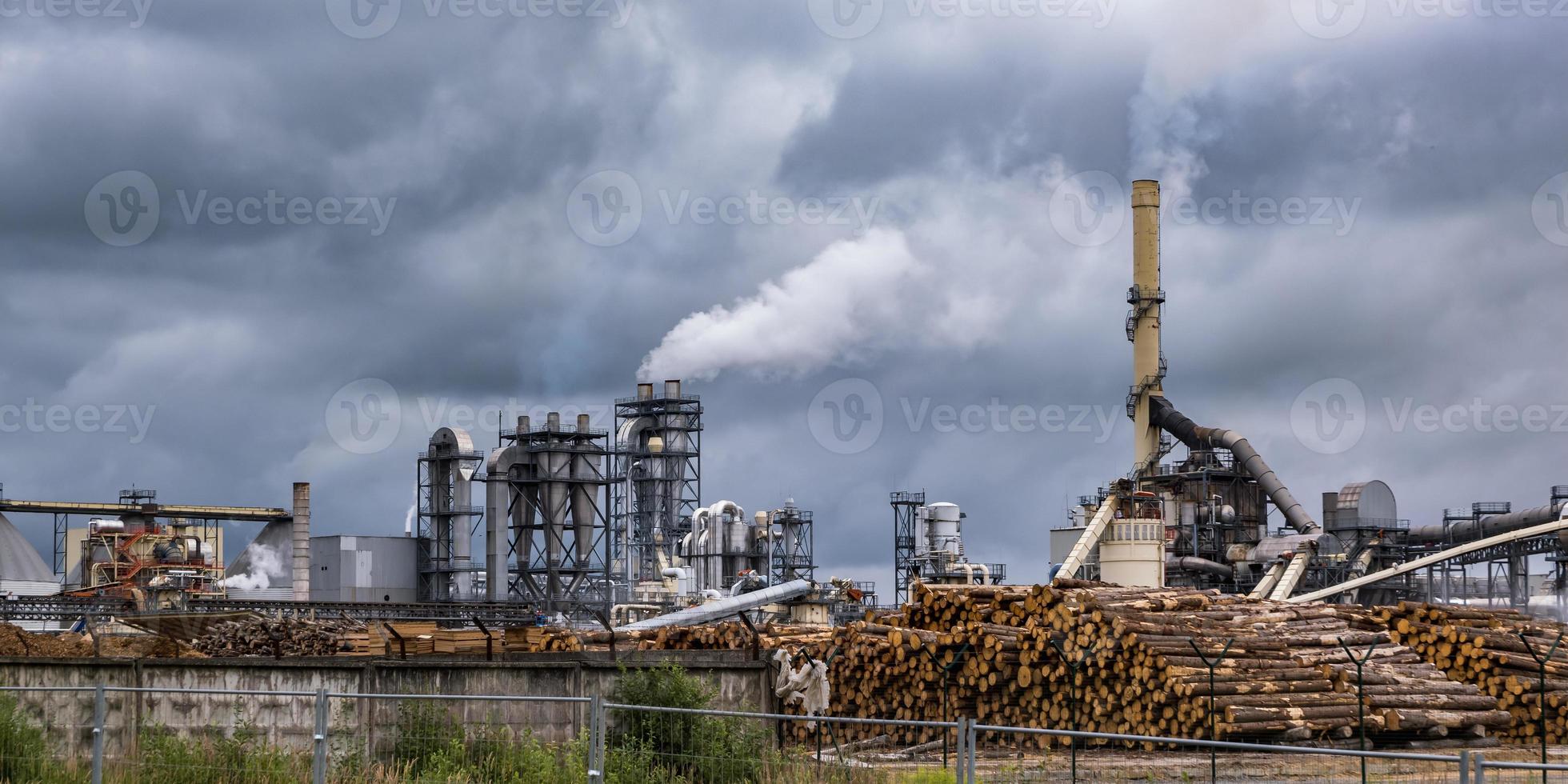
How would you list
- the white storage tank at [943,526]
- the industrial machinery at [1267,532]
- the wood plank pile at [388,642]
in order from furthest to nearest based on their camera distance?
the white storage tank at [943,526] < the industrial machinery at [1267,532] < the wood plank pile at [388,642]

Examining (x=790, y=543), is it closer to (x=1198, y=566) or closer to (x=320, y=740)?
(x=1198, y=566)

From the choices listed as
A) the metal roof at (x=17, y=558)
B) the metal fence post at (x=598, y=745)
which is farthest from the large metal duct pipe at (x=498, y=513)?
the metal fence post at (x=598, y=745)

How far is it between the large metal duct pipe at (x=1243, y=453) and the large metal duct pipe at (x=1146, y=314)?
66.1 inches

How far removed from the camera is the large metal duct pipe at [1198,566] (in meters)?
65.7

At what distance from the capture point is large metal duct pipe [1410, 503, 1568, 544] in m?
61.2

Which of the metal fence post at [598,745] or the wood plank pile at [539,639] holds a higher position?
the metal fence post at [598,745]

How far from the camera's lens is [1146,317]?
7500cm

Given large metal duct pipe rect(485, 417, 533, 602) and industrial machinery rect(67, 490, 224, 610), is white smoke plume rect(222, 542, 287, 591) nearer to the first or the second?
industrial machinery rect(67, 490, 224, 610)

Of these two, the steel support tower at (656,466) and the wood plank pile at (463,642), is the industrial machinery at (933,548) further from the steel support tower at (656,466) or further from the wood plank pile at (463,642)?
the wood plank pile at (463,642)

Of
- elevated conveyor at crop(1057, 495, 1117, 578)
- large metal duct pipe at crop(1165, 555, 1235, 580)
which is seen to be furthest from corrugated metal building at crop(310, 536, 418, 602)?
large metal duct pipe at crop(1165, 555, 1235, 580)

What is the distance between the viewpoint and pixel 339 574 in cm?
6738

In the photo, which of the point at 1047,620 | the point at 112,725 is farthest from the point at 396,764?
the point at 1047,620

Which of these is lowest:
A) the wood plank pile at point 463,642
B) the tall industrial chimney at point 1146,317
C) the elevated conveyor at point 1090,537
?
the wood plank pile at point 463,642

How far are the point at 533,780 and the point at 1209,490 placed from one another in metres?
58.0
